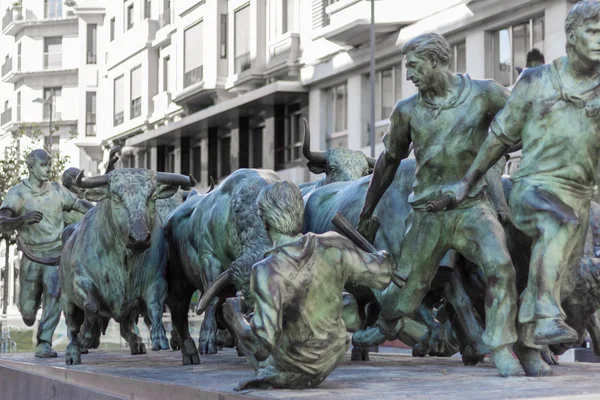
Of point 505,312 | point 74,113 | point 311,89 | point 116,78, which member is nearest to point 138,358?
point 505,312

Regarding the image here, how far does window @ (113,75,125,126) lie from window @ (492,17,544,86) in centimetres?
3155

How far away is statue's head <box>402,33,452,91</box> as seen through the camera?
8.36 metres

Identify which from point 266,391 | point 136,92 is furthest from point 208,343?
point 136,92

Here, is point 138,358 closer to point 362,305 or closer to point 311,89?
point 362,305

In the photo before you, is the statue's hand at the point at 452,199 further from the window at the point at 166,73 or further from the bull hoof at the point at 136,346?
the window at the point at 166,73

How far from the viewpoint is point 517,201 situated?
7980 mm

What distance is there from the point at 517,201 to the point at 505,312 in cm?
71

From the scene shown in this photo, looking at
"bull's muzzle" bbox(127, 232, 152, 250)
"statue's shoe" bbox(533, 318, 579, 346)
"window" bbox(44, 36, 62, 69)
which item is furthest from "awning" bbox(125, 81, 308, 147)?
"statue's shoe" bbox(533, 318, 579, 346)

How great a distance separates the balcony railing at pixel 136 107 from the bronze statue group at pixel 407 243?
145ft

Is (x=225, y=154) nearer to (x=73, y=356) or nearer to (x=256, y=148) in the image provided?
(x=256, y=148)

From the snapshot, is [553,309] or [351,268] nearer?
[351,268]

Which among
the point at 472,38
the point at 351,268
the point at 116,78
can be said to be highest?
the point at 116,78

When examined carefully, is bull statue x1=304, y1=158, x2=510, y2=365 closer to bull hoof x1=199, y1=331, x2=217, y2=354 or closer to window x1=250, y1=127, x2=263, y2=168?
bull hoof x1=199, y1=331, x2=217, y2=354

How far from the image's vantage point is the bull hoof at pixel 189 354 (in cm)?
1036
